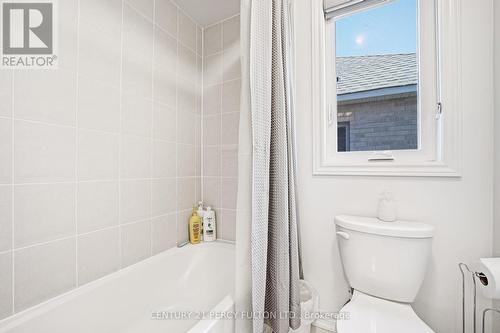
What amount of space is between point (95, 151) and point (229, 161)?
822 millimetres

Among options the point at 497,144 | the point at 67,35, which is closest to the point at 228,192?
the point at 67,35

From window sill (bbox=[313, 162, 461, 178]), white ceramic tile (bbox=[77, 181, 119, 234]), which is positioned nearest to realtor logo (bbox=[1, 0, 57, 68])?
white ceramic tile (bbox=[77, 181, 119, 234])

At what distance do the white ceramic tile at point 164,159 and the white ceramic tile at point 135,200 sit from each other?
108 mm

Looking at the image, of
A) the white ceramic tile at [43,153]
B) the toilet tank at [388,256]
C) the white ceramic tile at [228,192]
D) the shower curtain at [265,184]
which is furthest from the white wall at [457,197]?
the white ceramic tile at [43,153]

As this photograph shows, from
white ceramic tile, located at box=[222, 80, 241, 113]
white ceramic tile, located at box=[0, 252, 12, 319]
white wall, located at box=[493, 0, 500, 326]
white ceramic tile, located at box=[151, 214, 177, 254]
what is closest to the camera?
white ceramic tile, located at box=[0, 252, 12, 319]

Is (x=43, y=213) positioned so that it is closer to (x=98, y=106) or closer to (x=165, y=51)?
(x=98, y=106)

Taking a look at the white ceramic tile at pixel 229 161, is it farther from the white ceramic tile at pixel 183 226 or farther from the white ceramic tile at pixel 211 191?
the white ceramic tile at pixel 183 226

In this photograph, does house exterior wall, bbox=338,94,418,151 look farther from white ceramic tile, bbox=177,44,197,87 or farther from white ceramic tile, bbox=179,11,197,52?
Answer: white ceramic tile, bbox=179,11,197,52

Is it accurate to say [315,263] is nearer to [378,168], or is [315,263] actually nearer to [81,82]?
[378,168]

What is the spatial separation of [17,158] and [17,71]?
33cm

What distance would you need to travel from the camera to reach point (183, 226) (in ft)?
Answer: 4.81

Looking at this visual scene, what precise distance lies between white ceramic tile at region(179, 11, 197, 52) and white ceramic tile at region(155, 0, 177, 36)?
0.18 ft

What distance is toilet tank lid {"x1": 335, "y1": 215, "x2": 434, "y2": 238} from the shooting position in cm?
84

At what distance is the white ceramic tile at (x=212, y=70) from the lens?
1.57m
